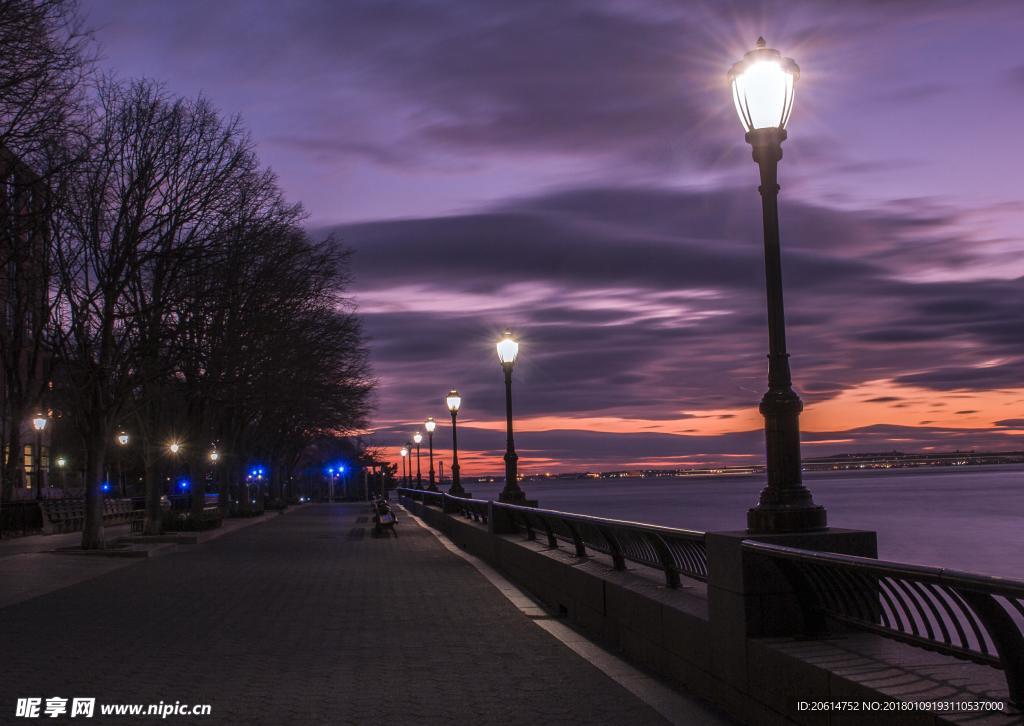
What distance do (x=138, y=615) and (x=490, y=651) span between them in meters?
5.59

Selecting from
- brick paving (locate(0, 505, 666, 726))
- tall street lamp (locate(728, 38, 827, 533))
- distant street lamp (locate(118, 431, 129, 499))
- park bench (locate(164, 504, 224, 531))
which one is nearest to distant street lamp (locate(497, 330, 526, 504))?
brick paving (locate(0, 505, 666, 726))

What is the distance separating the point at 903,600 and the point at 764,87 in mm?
3893

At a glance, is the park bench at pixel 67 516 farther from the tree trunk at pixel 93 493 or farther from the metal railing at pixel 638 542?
the metal railing at pixel 638 542

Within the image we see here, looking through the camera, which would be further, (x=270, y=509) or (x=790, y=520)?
(x=270, y=509)

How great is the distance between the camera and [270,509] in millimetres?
64938

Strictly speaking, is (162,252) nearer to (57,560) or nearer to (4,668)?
(57,560)

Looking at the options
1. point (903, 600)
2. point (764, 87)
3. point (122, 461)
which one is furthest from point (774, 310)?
point (122, 461)

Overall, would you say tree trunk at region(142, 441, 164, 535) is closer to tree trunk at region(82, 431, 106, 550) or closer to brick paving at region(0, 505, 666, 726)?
tree trunk at region(82, 431, 106, 550)

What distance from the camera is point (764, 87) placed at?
8461 millimetres

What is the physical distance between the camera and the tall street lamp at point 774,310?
26.3 ft

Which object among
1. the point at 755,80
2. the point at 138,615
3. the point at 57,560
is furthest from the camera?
the point at 57,560

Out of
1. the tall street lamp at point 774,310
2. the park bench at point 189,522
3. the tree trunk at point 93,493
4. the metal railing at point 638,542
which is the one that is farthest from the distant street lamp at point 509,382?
the tall street lamp at point 774,310

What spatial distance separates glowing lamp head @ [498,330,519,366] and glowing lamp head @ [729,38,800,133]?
16513 millimetres

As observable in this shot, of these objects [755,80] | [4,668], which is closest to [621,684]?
[755,80]
